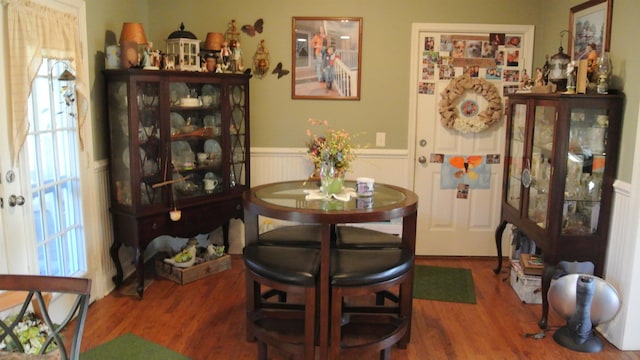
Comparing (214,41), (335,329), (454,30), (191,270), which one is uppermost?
(454,30)

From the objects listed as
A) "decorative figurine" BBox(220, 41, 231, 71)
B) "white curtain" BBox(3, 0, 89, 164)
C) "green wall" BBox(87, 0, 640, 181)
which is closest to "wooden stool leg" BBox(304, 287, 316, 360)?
"white curtain" BBox(3, 0, 89, 164)

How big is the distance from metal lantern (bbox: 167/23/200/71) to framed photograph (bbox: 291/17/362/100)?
2.75 ft

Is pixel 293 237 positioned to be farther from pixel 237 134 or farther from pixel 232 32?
Answer: pixel 232 32

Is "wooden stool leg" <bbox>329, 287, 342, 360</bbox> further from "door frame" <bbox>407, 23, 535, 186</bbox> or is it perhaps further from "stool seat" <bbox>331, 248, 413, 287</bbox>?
"door frame" <bbox>407, 23, 535, 186</bbox>

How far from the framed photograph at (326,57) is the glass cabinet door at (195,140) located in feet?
2.57

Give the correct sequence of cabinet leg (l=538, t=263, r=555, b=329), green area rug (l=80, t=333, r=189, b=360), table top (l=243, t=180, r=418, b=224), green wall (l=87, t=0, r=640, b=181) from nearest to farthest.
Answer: table top (l=243, t=180, r=418, b=224), green area rug (l=80, t=333, r=189, b=360), cabinet leg (l=538, t=263, r=555, b=329), green wall (l=87, t=0, r=640, b=181)

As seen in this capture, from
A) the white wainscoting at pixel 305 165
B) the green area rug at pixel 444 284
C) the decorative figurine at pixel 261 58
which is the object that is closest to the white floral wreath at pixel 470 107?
the white wainscoting at pixel 305 165

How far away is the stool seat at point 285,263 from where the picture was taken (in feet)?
9.04

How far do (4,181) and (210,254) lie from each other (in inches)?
73.9

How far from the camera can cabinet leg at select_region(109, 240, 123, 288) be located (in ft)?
12.7

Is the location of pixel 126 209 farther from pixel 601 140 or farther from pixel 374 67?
pixel 601 140

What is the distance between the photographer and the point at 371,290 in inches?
110

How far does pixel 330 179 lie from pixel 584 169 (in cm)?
154

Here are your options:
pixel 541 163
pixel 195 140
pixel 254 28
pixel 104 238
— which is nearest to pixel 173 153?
pixel 195 140
